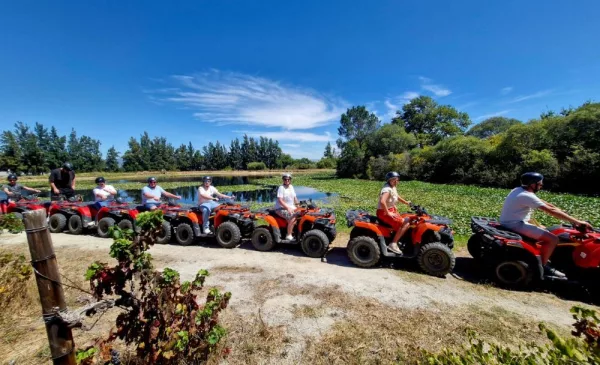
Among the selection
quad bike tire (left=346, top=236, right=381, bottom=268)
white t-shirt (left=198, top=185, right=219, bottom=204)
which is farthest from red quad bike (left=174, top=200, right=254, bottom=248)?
quad bike tire (left=346, top=236, right=381, bottom=268)

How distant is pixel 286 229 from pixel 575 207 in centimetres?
1287

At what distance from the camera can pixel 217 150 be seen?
77.6 metres

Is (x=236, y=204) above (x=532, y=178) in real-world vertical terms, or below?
below

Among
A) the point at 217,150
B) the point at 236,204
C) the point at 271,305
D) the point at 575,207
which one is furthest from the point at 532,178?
the point at 217,150

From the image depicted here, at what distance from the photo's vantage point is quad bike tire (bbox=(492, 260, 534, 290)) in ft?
13.0

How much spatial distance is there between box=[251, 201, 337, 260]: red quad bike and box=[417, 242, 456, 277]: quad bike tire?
6.00 ft

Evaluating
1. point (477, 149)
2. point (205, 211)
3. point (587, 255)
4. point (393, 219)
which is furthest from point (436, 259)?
point (477, 149)

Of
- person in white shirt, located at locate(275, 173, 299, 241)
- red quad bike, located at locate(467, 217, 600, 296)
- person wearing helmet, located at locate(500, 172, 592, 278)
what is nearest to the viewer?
red quad bike, located at locate(467, 217, 600, 296)

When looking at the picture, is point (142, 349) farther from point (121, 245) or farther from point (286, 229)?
point (286, 229)

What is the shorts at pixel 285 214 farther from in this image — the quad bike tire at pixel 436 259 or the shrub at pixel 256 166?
the shrub at pixel 256 166

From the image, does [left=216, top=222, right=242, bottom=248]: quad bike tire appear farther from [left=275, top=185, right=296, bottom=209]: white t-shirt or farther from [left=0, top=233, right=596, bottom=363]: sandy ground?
[left=275, top=185, right=296, bottom=209]: white t-shirt

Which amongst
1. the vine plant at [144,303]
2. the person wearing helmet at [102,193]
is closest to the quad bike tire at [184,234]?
the person wearing helmet at [102,193]

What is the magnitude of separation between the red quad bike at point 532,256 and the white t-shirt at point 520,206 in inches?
9.1

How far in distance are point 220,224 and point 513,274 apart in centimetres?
583
